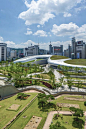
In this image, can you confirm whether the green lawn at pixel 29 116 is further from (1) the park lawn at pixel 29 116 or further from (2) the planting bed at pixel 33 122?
(2) the planting bed at pixel 33 122

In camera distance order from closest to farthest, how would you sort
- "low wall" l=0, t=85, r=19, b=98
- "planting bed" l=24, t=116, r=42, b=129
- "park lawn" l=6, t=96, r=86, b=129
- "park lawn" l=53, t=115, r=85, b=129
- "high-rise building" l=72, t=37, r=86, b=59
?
"park lawn" l=53, t=115, r=85, b=129 → "planting bed" l=24, t=116, r=42, b=129 → "park lawn" l=6, t=96, r=86, b=129 → "low wall" l=0, t=85, r=19, b=98 → "high-rise building" l=72, t=37, r=86, b=59

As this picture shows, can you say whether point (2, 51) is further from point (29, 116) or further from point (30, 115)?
point (29, 116)

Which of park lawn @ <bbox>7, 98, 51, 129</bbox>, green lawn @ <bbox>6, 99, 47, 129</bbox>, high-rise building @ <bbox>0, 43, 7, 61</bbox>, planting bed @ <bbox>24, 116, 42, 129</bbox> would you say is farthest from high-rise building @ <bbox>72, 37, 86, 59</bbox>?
planting bed @ <bbox>24, 116, 42, 129</bbox>

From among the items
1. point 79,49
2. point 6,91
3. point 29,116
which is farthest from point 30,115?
point 79,49

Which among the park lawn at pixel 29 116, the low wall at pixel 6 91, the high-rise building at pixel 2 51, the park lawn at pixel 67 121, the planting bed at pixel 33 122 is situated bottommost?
the park lawn at pixel 29 116

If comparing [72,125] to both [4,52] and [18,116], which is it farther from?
[4,52]

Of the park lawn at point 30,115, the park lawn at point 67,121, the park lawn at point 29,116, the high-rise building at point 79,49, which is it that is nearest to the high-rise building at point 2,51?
the high-rise building at point 79,49

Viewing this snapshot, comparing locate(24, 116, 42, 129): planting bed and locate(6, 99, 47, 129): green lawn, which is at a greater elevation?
locate(24, 116, 42, 129): planting bed

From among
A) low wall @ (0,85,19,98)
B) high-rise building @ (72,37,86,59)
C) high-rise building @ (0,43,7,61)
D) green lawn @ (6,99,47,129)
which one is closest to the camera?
green lawn @ (6,99,47,129)

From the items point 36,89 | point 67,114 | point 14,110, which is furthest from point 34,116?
point 36,89

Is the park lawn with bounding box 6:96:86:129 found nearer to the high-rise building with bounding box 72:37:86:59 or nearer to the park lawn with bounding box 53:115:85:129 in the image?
the park lawn with bounding box 53:115:85:129

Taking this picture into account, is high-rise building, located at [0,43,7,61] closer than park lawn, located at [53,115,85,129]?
No
